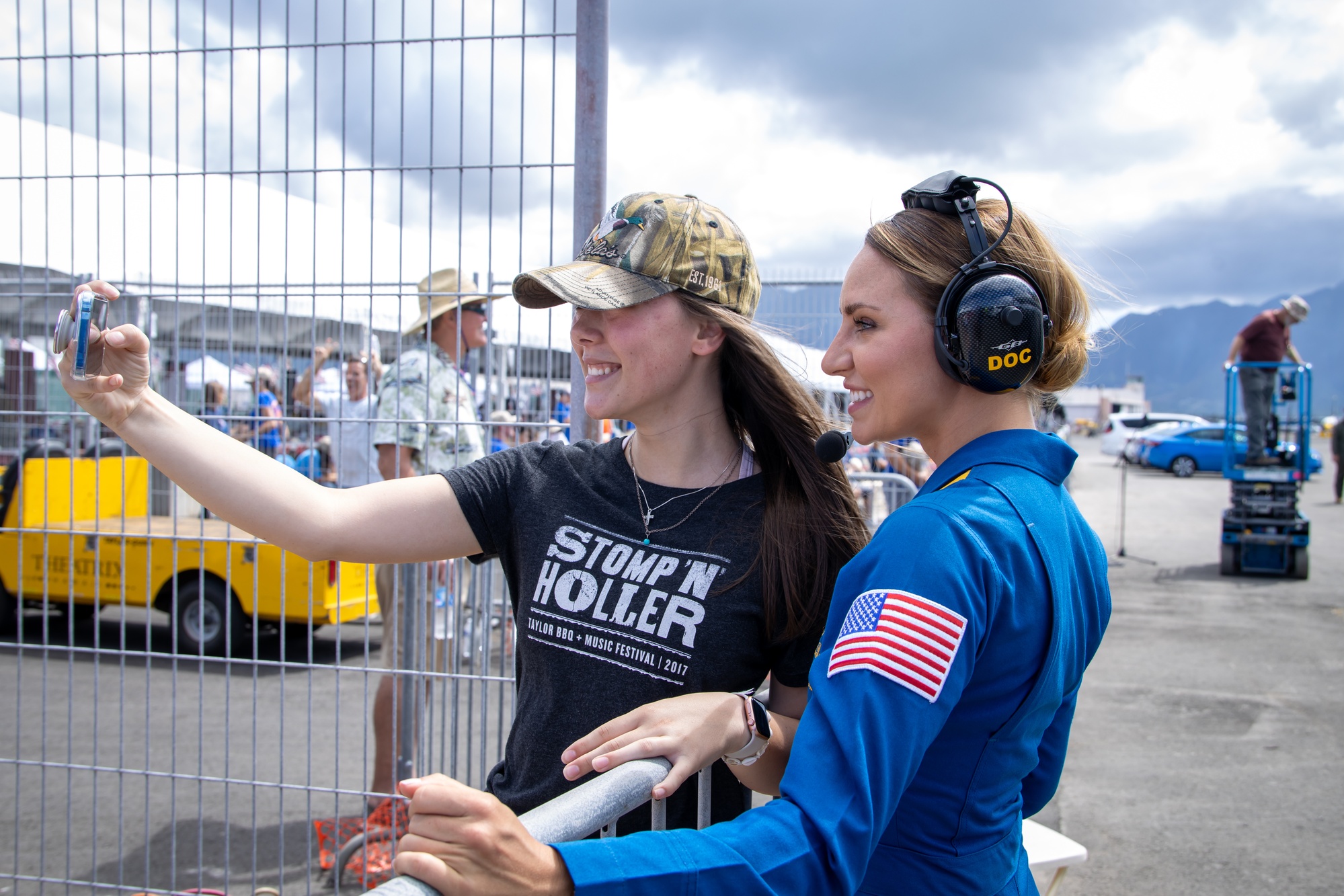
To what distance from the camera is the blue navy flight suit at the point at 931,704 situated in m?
0.83

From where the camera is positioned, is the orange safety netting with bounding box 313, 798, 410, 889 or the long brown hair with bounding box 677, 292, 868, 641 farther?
the orange safety netting with bounding box 313, 798, 410, 889

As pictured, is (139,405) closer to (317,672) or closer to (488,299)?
(488,299)

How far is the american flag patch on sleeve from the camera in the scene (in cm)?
88

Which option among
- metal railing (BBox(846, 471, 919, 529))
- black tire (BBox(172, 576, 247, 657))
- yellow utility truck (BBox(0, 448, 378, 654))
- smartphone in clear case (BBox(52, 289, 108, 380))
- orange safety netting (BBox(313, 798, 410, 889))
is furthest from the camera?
black tire (BBox(172, 576, 247, 657))

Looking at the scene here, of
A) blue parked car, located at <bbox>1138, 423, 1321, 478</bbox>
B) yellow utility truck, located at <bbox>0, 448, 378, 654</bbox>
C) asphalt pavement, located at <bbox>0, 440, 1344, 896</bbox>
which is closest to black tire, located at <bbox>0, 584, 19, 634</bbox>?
yellow utility truck, located at <bbox>0, 448, 378, 654</bbox>

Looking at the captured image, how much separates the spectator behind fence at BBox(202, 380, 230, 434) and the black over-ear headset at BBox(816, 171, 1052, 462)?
6.66 feet

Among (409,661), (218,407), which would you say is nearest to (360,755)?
(409,661)

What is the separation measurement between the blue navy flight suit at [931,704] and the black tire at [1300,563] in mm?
10725

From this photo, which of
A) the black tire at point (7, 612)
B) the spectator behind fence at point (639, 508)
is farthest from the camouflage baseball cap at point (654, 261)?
the black tire at point (7, 612)

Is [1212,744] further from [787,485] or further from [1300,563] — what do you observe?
[1300,563]

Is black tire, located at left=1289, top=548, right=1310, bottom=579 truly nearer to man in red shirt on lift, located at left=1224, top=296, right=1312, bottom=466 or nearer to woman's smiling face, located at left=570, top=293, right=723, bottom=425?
man in red shirt on lift, located at left=1224, top=296, right=1312, bottom=466

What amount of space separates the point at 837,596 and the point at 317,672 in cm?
670

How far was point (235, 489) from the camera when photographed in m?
1.52

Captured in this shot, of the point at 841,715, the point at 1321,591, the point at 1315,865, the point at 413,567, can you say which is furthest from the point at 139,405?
the point at 1321,591
